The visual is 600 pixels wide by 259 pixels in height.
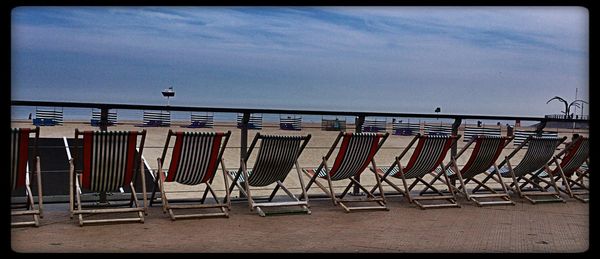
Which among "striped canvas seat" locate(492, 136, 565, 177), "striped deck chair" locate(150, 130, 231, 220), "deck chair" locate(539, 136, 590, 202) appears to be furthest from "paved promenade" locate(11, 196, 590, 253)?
"deck chair" locate(539, 136, 590, 202)

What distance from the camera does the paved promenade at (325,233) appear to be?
4.40 metres

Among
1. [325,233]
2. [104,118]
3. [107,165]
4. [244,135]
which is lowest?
[325,233]

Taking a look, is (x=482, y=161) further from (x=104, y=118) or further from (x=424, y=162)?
(x=104, y=118)

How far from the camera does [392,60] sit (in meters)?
10.6

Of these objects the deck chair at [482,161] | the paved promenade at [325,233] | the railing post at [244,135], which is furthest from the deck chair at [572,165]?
the railing post at [244,135]

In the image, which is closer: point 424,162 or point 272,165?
point 272,165

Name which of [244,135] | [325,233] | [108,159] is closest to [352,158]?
[244,135]

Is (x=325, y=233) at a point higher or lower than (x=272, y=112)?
lower

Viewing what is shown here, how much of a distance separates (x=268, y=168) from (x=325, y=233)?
1.18 m

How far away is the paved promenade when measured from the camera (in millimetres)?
4396

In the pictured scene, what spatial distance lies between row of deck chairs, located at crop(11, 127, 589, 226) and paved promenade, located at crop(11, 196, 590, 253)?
0.50ft

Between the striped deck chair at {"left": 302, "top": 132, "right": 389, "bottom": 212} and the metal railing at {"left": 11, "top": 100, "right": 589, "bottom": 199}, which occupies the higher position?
the metal railing at {"left": 11, "top": 100, "right": 589, "bottom": 199}

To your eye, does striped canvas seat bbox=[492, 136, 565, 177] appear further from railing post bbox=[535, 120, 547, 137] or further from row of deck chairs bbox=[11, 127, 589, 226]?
railing post bbox=[535, 120, 547, 137]

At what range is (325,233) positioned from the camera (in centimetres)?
495
